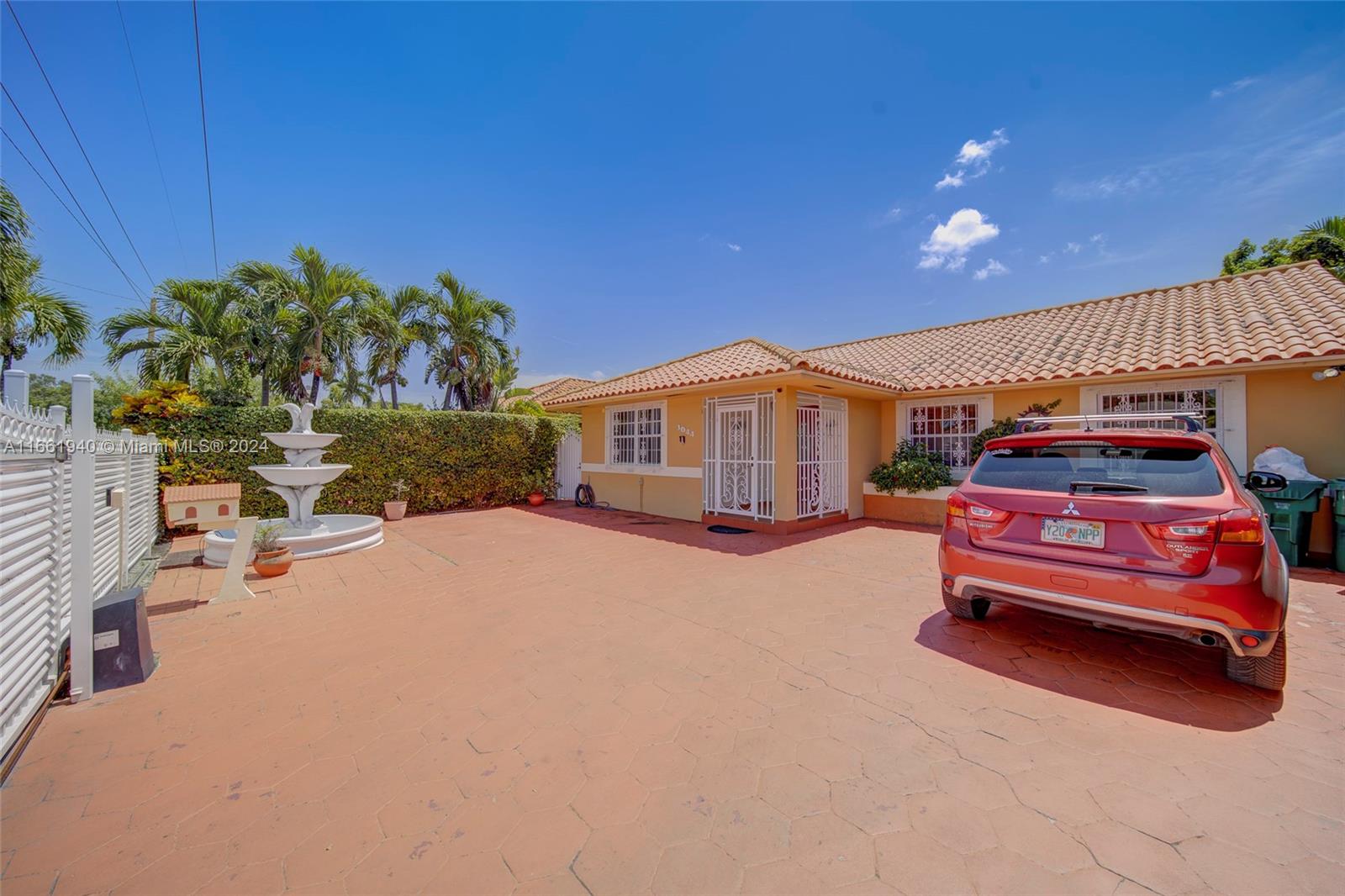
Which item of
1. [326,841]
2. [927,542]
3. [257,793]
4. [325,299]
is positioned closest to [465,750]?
[326,841]

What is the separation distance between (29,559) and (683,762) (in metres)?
4.12

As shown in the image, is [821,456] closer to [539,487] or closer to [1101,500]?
[1101,500]

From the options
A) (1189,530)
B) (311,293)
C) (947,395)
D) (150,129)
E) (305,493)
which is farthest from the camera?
(311,293)

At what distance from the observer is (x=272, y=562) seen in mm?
6281

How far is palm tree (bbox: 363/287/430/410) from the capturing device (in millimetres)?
13289

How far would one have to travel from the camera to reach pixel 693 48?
349 inches

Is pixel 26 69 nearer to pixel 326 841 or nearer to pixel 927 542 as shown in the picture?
pixel 326 841

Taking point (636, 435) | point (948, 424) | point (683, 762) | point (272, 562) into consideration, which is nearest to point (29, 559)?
point (272, 562)

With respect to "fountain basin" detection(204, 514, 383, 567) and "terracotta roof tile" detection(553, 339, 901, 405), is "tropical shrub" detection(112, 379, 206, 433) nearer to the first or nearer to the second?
"fountain basin" detection(204, 514, 383, 567)

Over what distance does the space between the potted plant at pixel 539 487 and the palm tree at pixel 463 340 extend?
13.9 feet

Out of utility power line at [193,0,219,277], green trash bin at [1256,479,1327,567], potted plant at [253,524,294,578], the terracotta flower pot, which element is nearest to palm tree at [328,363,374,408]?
utility power line at [193,0,219,277]

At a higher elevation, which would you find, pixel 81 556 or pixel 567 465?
pixel 567 465

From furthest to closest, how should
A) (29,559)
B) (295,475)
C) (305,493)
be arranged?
1. (305,493)
2. (295,475)
3. (29,559)

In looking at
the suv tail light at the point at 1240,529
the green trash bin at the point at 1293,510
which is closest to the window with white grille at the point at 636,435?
the suv tail light at the point at 1240,529
